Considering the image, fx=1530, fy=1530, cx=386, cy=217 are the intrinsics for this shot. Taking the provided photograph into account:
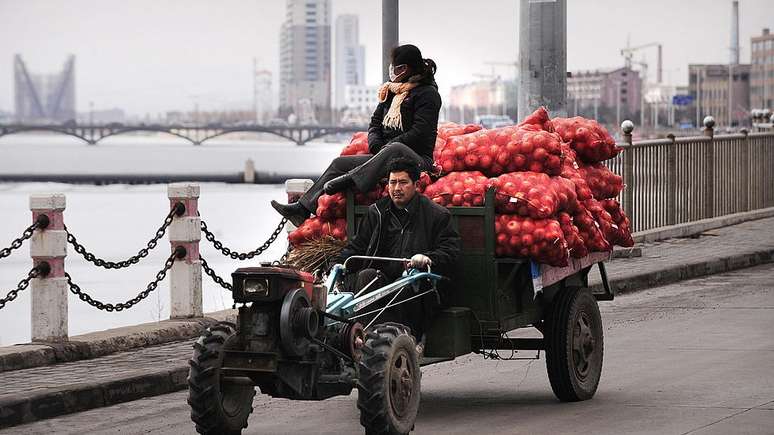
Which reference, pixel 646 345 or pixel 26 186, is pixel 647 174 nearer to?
pixel 646 345

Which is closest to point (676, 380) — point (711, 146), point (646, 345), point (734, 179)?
point (646, 345)

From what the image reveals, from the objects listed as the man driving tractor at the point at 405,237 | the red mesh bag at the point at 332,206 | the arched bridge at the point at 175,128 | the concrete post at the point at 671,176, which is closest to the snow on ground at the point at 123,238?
the concrete post at the point at 671,176

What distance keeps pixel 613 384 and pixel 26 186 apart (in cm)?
11593

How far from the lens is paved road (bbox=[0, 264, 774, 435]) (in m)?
8.63

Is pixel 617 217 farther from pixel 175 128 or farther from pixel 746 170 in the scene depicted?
pixel 175 128

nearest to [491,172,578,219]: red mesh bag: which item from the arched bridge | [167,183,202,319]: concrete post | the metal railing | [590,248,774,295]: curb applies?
[167,183,202,319]: concrete post

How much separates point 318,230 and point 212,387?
6.94 feet

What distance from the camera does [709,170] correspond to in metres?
23.3

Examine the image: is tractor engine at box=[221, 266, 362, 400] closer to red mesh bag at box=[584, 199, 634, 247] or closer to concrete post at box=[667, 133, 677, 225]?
red mesh bag at box=[584, 199, 634, 247]

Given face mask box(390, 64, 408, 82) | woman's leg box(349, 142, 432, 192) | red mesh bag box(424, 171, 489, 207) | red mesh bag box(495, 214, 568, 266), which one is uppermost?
face mask box(390, 64, 408, 82)

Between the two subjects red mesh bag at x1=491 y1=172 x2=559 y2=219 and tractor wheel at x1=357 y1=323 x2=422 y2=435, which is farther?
red mesh bag at x1=491 y1=172 x2=559 y2=219

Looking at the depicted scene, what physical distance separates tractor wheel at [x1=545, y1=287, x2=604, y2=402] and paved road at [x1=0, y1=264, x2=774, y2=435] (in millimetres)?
117

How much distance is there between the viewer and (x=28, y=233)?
11742 mm

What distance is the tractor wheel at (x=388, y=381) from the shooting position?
7.54 metres
